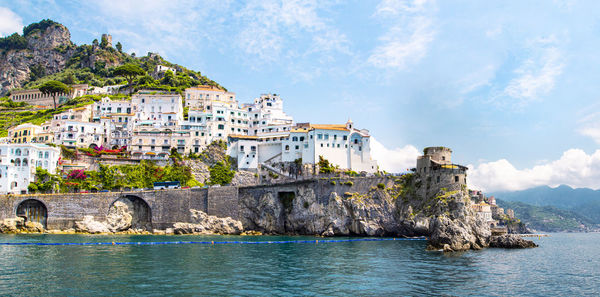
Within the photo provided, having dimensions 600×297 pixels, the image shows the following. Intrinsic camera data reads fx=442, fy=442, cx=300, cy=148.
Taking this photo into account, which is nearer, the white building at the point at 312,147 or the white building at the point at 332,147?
the white building at the point at 332,147

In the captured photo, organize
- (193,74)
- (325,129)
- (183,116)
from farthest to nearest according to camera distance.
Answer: (193,74) < (183,116) < (325,129)

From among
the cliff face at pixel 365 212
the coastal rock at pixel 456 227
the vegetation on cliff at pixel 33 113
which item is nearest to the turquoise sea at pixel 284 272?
→ the coastal rock at pixel 456 227

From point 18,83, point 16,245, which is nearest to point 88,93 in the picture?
point 18,83

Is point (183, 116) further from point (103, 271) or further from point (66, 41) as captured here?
point (66, 41)

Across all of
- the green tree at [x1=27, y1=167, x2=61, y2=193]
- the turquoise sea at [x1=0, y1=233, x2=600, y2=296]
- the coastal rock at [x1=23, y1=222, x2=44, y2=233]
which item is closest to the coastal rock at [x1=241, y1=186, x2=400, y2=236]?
the turquoise sea at [x1=0, y1=233, x2=600, y2=296]

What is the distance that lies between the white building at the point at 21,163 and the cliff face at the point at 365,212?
32.5m

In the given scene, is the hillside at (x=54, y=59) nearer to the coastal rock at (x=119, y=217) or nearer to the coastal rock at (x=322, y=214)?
the coastal rock at (x=119, y=217)

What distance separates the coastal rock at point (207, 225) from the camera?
2366 inches

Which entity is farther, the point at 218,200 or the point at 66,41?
the point at 66,41

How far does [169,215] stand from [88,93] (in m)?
63.3

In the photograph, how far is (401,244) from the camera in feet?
156

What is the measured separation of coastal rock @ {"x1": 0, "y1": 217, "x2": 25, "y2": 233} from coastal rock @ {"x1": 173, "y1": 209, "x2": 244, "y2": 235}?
20.9 metres

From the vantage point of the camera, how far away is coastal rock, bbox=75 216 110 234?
59500 mm

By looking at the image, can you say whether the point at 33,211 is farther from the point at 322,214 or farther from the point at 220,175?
the point at 322,214
